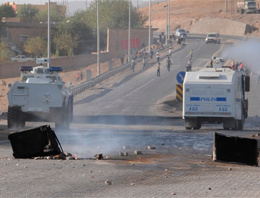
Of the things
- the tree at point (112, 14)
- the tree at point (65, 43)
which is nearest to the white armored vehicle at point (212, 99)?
the tree at point (65, 43)

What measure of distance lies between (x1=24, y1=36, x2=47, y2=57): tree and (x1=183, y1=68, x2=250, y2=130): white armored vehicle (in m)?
76.5

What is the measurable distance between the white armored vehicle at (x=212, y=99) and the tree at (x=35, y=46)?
7655 centimetres

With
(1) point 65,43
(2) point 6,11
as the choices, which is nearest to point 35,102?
(1) point 65,43

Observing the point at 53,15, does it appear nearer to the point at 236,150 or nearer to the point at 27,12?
the point at 27,12

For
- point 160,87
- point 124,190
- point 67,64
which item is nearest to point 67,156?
point 124,190

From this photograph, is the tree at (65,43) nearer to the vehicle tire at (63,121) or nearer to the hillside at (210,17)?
the hillside at (210,17)

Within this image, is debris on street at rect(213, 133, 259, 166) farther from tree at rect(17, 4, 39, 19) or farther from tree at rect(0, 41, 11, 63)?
tree at rect(17, 4, 39, 19)

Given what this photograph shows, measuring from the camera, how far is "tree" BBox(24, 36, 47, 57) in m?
103

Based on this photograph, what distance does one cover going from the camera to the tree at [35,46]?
339 feet

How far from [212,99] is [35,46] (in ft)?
255

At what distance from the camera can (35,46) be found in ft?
339

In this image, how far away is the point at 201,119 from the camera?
28641 millimetres

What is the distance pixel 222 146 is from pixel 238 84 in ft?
40.0

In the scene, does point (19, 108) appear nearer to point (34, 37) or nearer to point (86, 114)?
point (86, 114)
